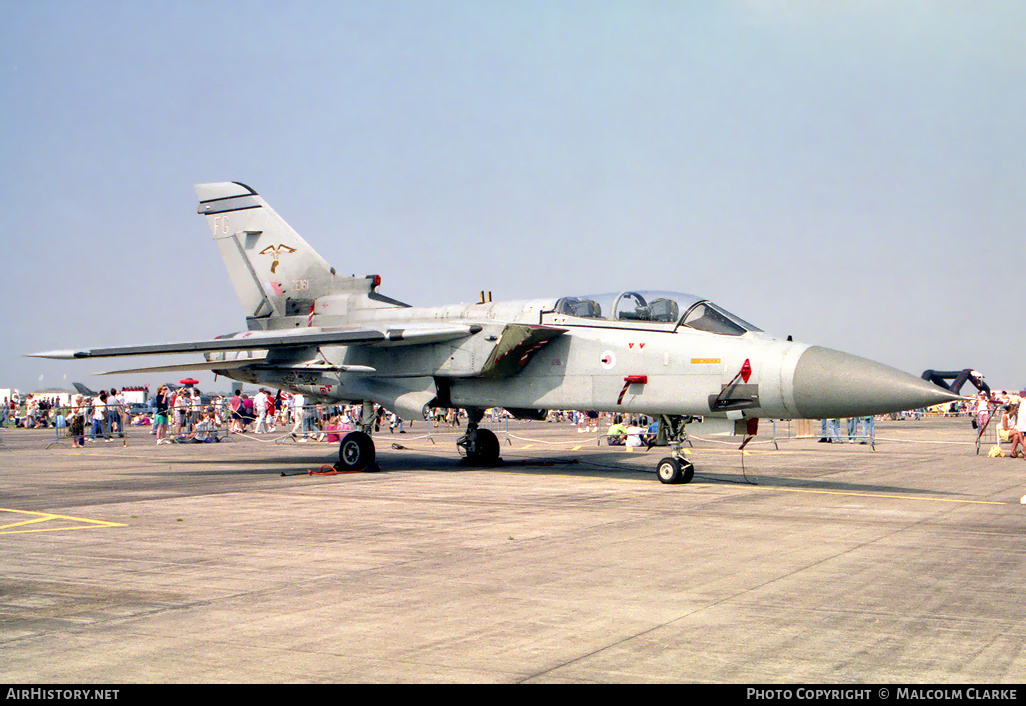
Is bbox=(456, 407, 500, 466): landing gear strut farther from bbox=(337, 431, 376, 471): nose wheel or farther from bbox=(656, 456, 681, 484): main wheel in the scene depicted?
bbox=(656, 456, 681, 484): main wheel

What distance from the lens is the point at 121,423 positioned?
3059 centimetres

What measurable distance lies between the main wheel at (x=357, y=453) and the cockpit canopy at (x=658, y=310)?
4.40 metres

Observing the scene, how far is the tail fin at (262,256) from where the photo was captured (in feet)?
62.9

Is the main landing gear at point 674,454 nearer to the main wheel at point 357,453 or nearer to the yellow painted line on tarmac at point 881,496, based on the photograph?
the yellow painted line on tarmac at point 881,496

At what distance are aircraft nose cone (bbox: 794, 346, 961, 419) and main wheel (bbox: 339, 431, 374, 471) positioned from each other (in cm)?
797

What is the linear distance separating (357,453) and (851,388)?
8923 millimetres

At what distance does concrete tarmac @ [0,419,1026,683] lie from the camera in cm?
458

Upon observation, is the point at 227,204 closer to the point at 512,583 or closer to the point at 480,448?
the point at 480,448

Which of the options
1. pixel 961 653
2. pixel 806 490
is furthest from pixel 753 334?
pixel 961 653

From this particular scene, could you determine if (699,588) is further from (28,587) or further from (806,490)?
(806,490)

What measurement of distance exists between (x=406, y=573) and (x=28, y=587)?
2680 millimetres

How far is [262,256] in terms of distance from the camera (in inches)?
764

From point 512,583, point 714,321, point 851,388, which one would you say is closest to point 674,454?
point 714,321

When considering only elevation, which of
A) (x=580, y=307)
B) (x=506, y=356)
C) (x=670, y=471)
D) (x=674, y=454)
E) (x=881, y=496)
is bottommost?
(x=881, y=496)
